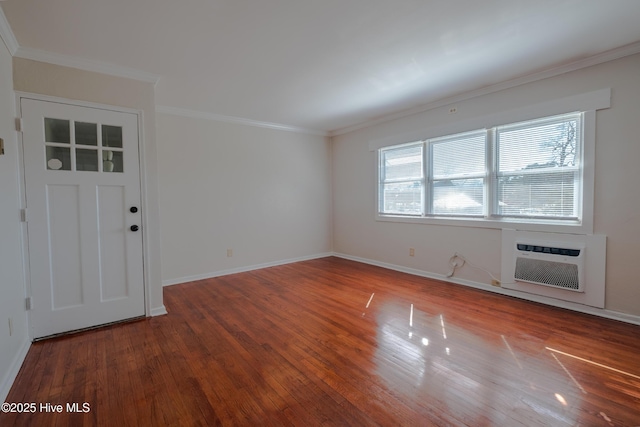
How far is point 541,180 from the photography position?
10.6 feet

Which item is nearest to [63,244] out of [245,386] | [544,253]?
[245,386]

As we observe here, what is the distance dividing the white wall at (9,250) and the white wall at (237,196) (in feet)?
5.64

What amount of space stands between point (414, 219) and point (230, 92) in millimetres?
3173

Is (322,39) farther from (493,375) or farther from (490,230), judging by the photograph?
(490,230)

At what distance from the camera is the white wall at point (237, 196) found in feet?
13.5

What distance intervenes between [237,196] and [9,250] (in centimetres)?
285

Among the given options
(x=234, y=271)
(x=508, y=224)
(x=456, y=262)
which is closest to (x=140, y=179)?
(x=234, y=271)

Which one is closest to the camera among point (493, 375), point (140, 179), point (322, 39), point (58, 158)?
point (493, 375)

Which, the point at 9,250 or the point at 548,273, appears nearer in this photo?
the point at 9,250

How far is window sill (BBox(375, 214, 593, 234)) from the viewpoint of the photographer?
2.98m

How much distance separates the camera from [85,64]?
2.66 metres

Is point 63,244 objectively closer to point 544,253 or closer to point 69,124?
point 69,124

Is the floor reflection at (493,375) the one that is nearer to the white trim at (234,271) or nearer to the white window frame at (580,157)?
the white window frame at (580,157)

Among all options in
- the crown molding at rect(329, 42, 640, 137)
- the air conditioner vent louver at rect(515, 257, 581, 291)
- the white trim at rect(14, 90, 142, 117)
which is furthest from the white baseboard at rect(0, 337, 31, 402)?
the crown molding at rect(329, 42, 640, 137)
